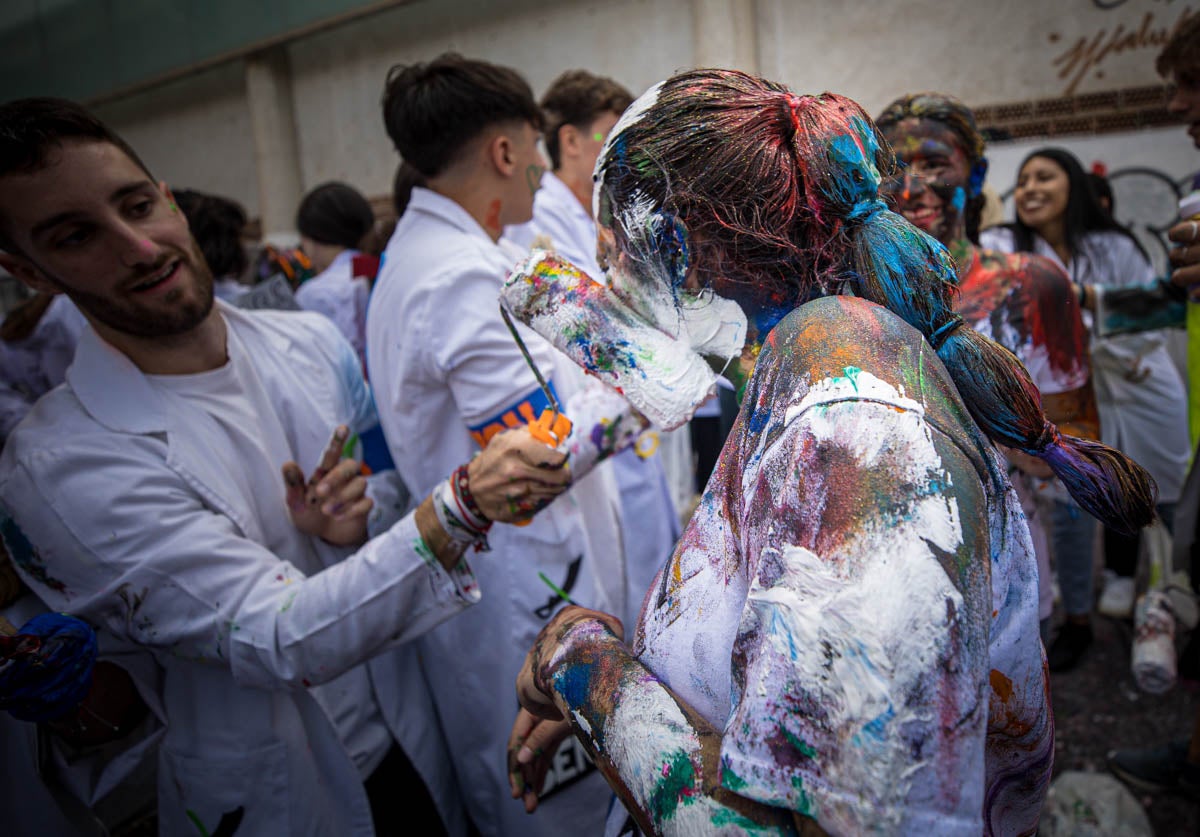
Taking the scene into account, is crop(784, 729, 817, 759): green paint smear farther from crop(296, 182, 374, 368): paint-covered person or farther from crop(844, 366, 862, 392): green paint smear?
crop(296, 182, 374, 368): paint-covered person

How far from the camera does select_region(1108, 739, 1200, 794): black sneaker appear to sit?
2477 millimetres

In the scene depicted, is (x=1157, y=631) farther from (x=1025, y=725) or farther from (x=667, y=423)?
(x=667, y=423)

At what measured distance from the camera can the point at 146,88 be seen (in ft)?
39.7

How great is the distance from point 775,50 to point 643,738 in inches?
300

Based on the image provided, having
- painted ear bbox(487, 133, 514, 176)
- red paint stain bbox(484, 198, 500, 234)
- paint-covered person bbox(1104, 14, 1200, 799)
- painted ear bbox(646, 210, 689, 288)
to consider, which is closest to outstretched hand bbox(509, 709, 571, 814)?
painted ear bbox(646, 210, 689, 288)

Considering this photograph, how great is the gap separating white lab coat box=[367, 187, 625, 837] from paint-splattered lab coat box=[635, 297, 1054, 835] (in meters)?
1.17

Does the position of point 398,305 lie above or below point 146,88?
below

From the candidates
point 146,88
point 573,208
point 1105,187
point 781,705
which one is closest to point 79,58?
point 146,88

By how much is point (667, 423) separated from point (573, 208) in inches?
100

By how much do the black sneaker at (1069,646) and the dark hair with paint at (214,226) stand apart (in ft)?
15.4

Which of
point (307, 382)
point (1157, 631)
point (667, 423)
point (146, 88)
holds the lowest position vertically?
point (1157, 631)

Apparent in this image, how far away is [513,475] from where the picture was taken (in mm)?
1467

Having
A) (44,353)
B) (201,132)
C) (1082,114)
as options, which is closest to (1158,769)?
(44,353)

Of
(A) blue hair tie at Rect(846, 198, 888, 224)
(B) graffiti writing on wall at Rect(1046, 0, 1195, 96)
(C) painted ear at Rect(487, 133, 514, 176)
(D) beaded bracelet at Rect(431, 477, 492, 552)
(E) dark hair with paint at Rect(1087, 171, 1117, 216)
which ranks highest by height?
(B) graffiti writing on wall at Rect(1046, 0, 1195, 96)
